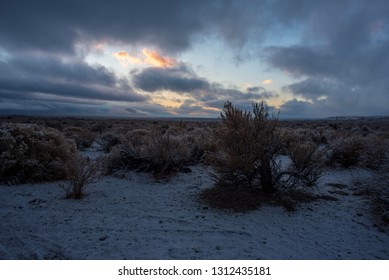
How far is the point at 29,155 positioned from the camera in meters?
7.64

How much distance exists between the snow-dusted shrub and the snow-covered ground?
620mm

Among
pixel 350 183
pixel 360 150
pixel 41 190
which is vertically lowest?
pixel 41 190

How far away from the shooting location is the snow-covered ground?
→ 3861 millimetres

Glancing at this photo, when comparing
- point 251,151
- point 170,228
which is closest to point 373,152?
point 251,151

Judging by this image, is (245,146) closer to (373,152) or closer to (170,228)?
(170,228)

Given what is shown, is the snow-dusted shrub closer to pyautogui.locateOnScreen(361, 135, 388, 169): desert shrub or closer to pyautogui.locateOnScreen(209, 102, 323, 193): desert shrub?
pyautogui.locateOnScreen(209, 102, 323, 193): desert shrub

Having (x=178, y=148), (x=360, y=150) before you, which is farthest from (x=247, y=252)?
(x=360, y=150)

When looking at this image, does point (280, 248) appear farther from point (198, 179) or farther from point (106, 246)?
point (198, 179)

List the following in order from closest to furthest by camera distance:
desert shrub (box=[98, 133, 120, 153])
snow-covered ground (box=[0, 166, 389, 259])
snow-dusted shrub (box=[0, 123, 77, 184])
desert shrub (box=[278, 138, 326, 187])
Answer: snow-covered ground (box=[0, 166, 389, 259])
desert shrub (box=[278, 138, 326, 187])
snow-dusted shrub (box=[0, 123, 77, 184])
desert shrub (box=[98, 133, 120, 153])

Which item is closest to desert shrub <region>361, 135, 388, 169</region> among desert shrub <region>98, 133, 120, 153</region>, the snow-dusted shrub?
the snow-dusted shrub

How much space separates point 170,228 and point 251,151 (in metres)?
2.51

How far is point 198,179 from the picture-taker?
26.8 feet

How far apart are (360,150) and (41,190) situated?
10987mm

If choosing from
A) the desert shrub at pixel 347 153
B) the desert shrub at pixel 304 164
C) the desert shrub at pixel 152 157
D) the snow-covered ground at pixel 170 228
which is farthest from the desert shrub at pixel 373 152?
the desert shrub at pixel 152 157
